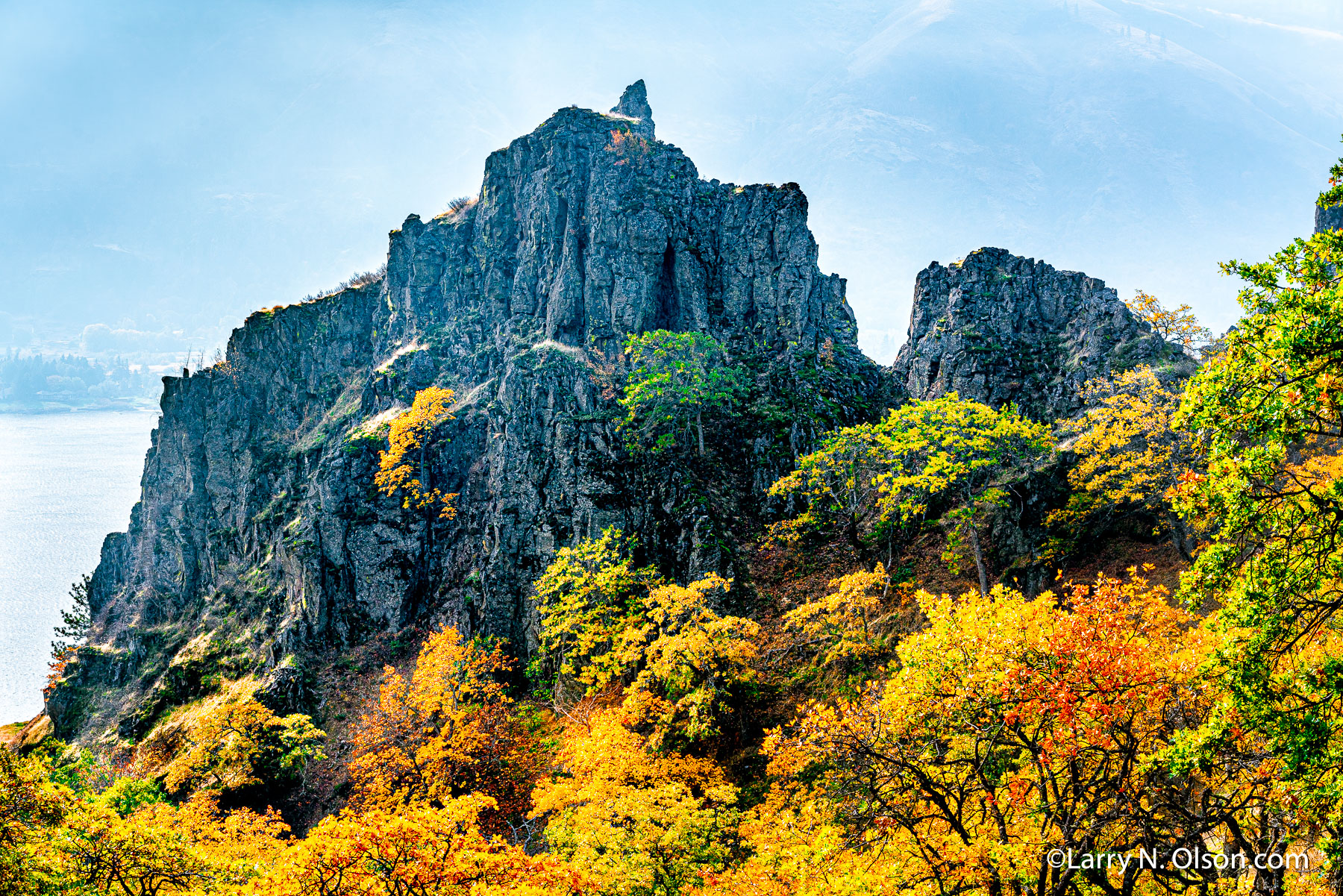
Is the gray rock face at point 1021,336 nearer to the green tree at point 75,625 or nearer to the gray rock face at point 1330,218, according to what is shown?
the gray rock face at point 1330,218

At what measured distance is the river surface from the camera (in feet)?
315

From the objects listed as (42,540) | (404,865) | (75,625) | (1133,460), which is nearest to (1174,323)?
(1133,460)

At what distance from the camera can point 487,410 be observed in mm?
56281

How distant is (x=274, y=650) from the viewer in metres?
51.8

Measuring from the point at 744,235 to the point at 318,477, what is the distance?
42918 millimetres

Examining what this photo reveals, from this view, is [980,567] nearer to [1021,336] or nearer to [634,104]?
[1021,336]

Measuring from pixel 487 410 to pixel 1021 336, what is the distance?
1700 inches

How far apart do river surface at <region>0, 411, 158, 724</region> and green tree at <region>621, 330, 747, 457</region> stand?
99.5 meters

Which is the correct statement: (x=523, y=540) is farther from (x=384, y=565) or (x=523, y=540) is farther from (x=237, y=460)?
(x=237, y=460)

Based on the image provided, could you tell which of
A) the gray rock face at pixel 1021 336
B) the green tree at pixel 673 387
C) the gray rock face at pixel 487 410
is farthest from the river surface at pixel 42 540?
the gray rock face at pixel 1021 336

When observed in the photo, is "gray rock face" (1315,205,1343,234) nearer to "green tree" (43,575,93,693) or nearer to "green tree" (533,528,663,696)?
"green tree" (533,528,663,696)

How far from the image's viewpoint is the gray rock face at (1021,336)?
140 feet

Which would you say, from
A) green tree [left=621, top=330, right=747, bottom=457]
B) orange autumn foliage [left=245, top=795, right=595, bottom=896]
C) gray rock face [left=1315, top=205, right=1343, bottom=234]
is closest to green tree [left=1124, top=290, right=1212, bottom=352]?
gray rock face [left=1315, top=205, right=1343, bottom=234]

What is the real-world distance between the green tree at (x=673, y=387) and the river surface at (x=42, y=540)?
9953 centimetres
